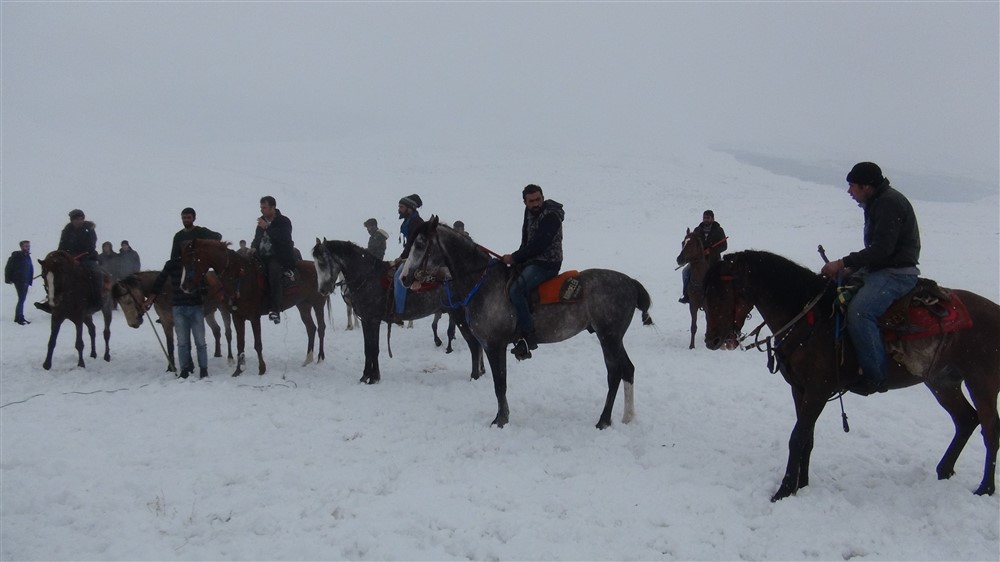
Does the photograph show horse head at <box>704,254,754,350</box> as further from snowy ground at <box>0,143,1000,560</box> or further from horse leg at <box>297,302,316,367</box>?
horse leg at <box>297,302,316,367</box>

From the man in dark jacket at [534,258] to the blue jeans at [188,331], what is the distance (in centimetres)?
630

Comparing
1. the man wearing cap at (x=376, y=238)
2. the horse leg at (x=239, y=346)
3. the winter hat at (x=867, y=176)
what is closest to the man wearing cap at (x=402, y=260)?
the horse leg at (x=239, y=346)

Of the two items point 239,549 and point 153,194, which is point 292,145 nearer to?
point 153,194

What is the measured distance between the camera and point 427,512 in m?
5.77

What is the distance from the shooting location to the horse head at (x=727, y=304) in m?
6.25

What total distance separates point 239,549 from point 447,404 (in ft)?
14.5

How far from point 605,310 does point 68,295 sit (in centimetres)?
1110

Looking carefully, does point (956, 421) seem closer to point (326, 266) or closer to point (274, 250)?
point (326, 266)

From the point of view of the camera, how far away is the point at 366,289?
11016mm

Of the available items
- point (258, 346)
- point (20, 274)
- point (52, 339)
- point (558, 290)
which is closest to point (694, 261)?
point (558, 290)

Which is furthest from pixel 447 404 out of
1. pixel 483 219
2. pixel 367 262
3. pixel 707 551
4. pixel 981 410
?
pixel 483 219

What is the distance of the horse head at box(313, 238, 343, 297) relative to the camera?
35.4 feet

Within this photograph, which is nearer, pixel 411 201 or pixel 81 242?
pixel 411 201

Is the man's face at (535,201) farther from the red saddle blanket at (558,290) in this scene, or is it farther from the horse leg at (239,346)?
the horse leg at (239,346)
